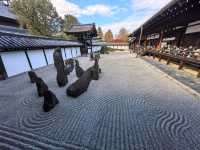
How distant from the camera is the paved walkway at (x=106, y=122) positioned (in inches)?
89.6

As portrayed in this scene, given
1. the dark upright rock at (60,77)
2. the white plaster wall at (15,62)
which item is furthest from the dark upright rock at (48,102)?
the white plaster wall at (15,62)

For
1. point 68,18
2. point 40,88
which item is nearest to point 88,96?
point 40,88

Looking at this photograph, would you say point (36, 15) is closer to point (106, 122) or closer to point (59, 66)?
point (59, 66)

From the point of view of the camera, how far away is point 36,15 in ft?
68.4

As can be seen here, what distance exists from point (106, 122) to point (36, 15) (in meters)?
24.0

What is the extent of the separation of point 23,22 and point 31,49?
14491 mm

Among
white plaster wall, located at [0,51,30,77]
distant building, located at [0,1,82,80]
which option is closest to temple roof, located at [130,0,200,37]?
distant building, located at [0,1,82,80]

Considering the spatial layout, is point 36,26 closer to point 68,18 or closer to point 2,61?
point 2,61

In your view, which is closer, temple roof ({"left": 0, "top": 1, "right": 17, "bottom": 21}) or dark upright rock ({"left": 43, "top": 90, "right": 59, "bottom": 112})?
dark upright rock ({"left": 43, "top": 90, "right": 59, "bottom": 112})

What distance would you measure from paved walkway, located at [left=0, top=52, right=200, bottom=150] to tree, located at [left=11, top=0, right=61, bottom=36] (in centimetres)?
2068

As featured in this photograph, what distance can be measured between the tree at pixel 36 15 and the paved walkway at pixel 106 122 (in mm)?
20681

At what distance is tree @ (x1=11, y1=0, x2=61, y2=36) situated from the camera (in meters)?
19.6

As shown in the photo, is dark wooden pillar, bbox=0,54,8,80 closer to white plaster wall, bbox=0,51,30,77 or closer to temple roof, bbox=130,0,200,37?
white plaster wall, bbox=0,51,30,77

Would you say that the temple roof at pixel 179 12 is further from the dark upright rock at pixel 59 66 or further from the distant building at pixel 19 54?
the distant building at pixel 19 54
